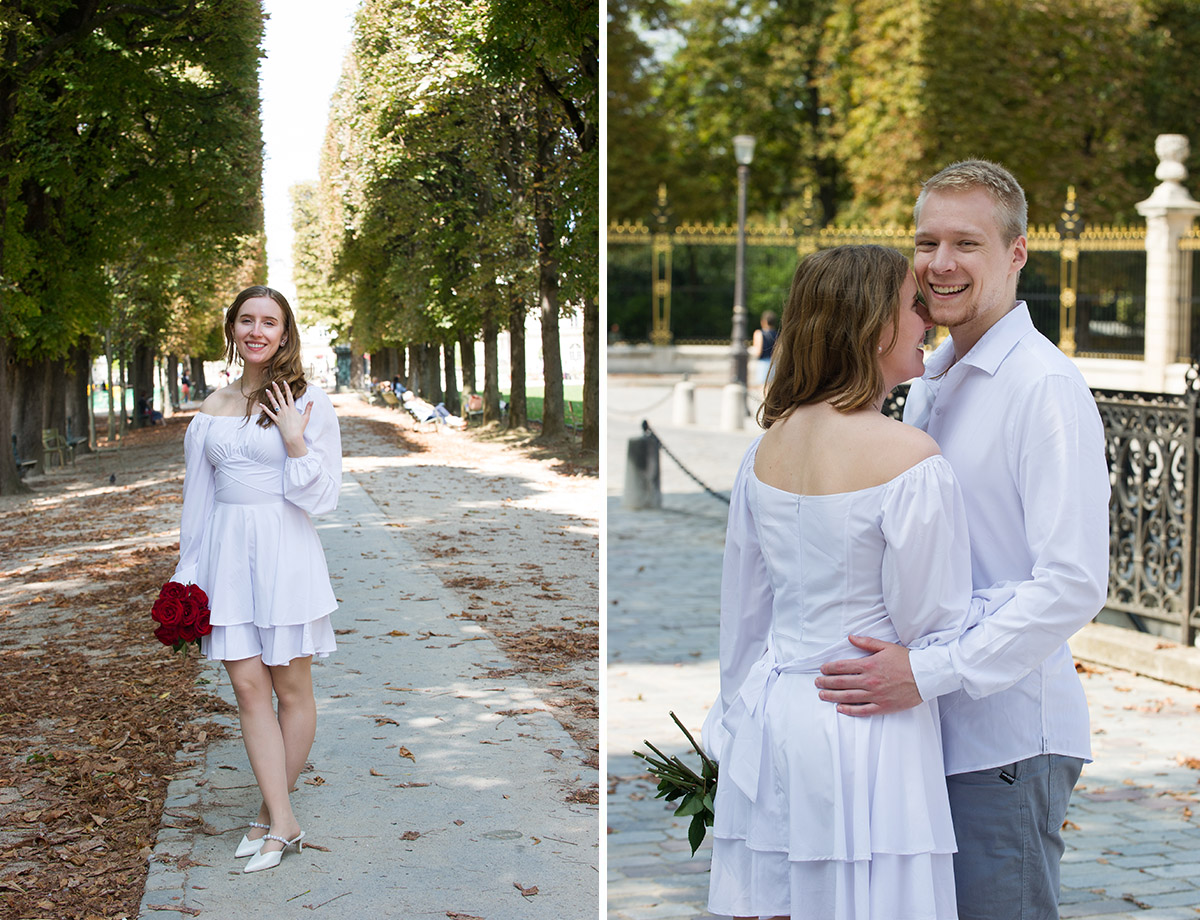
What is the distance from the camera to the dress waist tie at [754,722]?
2.42 m

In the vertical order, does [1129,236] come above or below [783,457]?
above

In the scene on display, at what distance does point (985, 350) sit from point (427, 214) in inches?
104

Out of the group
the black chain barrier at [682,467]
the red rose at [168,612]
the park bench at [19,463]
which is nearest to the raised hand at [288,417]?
the red rose at [168,612]

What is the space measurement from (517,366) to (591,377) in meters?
0.27

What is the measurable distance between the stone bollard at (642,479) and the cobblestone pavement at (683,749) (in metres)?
2.55

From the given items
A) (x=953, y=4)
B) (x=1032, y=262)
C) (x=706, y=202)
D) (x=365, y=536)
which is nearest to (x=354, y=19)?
(x=365, y=536)


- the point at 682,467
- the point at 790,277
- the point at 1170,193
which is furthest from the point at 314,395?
the point at 790,277

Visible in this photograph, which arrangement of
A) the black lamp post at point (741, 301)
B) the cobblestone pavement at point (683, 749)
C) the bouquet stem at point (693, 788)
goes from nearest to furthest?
the bouquet stem at point (693, 788) → the cobblestone pavement at point (683, 749) → the black lamp post at point (741, 301)

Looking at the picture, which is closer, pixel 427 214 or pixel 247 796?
pixel 247 796

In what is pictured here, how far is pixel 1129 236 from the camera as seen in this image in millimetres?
25766

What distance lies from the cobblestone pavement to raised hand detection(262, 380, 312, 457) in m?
2.10

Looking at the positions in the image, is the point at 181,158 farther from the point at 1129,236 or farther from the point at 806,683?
the point at 1129,236

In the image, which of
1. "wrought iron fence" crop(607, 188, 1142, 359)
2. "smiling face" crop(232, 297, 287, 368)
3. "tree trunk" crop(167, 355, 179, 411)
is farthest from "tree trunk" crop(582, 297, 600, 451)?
"wrought iron fence" crop(607, 188, 1142, 359)

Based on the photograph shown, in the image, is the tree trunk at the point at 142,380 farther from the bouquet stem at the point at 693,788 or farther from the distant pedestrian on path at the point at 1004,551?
the distant pedestrian on path at the point at 1004,551
